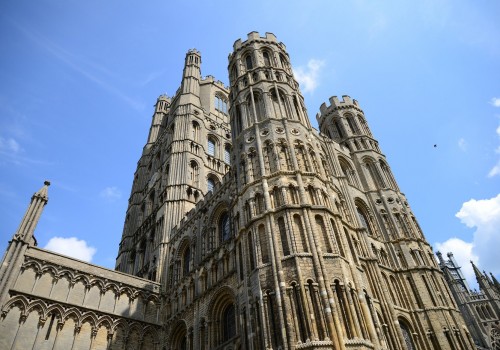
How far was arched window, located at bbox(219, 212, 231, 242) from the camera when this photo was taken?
23.8m

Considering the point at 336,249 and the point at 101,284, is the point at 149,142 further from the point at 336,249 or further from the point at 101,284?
the point at 336,249

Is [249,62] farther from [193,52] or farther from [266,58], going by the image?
[193,52]

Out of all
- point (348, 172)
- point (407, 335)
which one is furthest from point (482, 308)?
point (407, 335)

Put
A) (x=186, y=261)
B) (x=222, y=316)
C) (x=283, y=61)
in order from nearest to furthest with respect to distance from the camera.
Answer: (x=222, y=316) → (x=186, y=261) → (x=283, y=61)

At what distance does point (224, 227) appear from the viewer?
2494 cm

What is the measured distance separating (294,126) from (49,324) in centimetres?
1881

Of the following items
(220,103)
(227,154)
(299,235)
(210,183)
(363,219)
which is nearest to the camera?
(299,235)

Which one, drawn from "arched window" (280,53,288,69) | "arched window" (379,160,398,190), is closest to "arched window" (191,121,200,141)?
"arched window" (280,53,288,69)

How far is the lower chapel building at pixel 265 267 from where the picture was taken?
15906 millimetres

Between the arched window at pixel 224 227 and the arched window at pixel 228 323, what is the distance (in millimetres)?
4360

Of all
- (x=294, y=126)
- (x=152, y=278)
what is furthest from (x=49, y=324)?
(x=294, y=126)

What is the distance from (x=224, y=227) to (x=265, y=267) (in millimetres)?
8271

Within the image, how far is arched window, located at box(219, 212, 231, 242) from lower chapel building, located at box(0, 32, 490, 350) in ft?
0.44

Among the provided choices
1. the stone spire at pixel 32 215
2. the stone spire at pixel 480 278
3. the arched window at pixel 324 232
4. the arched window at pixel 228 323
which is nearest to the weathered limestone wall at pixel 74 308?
the stone spire at pixel 32 215
